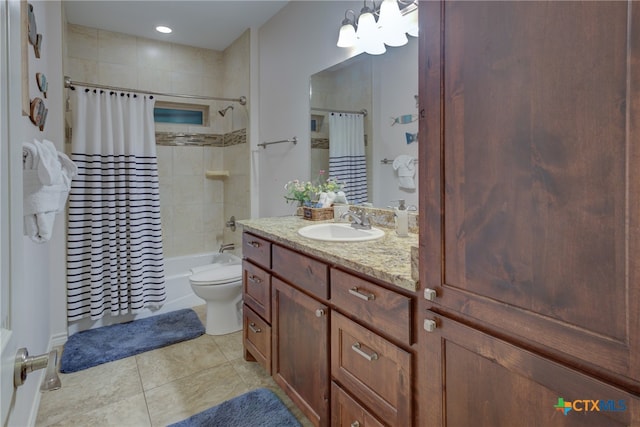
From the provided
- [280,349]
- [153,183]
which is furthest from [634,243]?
[153,183]

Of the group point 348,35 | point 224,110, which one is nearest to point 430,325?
point 348,35

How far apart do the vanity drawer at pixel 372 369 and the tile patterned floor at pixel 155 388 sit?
60 centimetres

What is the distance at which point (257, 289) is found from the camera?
1939 millimetres

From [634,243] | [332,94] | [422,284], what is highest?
[332,94]

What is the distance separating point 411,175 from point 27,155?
1556mm

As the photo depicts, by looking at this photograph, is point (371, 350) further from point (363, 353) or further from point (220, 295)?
point (220, 295)

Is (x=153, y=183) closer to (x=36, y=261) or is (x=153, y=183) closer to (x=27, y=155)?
(x=36, y=261)

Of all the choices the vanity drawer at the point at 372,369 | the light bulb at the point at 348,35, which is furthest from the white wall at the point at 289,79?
the vanity drawer at the point at 372,369

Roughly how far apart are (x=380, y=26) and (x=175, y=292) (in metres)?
2.73

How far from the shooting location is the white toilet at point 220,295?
2482mm

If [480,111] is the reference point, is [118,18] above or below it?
above

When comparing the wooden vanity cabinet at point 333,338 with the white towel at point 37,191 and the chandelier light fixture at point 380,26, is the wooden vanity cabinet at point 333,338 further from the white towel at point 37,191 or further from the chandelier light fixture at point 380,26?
the chandelier light fixture at point 380,26

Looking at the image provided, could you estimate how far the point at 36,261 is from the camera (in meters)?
1.90

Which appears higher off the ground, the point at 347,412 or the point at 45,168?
the point at 45,168
